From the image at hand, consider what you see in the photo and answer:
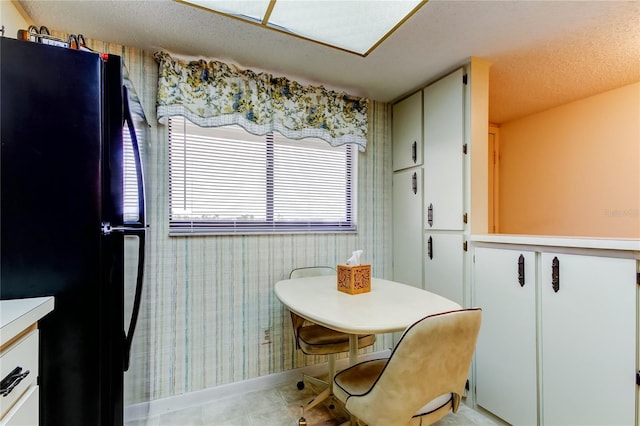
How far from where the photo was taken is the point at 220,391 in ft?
6.88

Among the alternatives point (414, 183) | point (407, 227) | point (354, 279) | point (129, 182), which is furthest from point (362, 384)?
point (414, 183)

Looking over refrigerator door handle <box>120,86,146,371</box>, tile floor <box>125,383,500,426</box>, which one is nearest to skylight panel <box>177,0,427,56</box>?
refrigerator door handle <box>120,86,146,371</box>

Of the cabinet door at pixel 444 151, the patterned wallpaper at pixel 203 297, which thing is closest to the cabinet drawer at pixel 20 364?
the patterned wallpaper at pixel 203 297

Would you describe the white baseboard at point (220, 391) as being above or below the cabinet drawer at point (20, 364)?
below

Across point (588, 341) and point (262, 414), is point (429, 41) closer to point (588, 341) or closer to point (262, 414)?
point (588, 341)

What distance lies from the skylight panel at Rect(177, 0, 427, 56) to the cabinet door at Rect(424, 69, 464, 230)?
29.7 inches

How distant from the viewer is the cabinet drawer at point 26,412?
2.53 feet

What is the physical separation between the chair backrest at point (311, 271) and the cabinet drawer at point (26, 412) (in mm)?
1488

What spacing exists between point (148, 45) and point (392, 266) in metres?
2.54

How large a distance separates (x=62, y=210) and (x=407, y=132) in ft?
7.92

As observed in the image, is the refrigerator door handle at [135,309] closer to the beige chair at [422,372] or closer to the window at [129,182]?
the window at [129,182]

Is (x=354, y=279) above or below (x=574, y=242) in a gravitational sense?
below

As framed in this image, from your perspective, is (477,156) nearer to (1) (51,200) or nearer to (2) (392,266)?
(2) (392,266)

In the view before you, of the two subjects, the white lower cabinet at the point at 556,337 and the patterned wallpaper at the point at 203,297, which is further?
the patterned wallpaper at the point at 203,297
